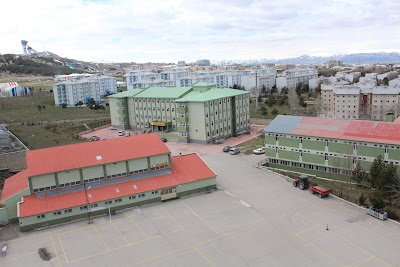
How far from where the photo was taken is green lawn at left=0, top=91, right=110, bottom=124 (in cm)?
5522

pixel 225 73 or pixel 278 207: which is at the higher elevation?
pixel 225 73

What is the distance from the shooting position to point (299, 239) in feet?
58.3

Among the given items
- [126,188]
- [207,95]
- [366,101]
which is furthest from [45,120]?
[366,101]

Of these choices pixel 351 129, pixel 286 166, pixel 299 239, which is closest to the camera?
pixel 299 239

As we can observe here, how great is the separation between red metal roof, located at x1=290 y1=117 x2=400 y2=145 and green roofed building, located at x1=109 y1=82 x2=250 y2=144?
13136 millimetres

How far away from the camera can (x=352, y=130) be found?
2589cm

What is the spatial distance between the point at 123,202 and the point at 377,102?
4551 centimetres

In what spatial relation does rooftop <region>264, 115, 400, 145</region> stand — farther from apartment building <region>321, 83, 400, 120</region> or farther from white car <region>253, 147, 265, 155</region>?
apartment building <region>321, 83, 400, 120</region>

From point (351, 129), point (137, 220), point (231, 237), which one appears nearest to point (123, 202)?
point (137, 220)

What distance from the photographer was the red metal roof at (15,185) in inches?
857

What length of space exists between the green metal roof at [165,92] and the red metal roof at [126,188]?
19492 mm

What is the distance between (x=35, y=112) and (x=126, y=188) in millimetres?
44265

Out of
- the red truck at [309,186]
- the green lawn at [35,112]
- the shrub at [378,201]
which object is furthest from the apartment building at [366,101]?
the green lawn at [35,112]

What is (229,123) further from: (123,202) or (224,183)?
(123,202)
